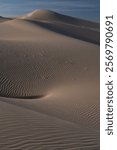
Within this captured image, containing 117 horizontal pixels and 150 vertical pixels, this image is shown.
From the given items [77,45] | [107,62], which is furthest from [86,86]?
[77,45]

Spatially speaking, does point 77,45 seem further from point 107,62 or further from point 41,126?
point 41,126

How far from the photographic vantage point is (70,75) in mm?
16016

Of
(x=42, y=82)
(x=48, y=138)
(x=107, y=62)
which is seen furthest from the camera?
(x=42, y=82)

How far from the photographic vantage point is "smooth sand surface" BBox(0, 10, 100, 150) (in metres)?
6.58

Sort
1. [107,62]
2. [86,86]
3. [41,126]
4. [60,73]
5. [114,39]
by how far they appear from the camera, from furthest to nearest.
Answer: [60,73] < [86,86] < [114,39] < [107,62] < [41,126]

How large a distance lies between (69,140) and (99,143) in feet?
2.08

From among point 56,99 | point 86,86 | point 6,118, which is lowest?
point 6,118

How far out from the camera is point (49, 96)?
42.7 ft

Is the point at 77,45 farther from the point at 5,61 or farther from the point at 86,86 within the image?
the point at 86,86

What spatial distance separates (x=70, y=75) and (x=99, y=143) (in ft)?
A: 31.2

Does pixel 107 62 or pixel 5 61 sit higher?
pixel 5 61

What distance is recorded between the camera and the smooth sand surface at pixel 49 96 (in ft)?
21.6

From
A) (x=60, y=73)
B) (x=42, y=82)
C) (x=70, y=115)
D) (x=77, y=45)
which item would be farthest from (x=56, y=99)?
(x=77, y=45)

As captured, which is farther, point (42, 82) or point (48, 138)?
point (42, 82)
